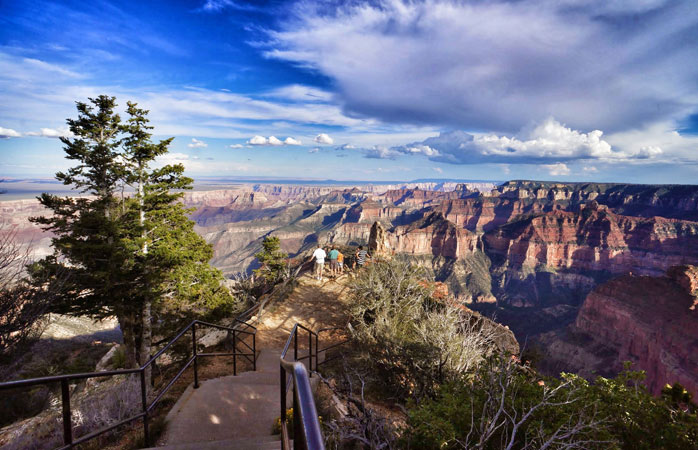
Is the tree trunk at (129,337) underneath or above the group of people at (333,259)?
underneath

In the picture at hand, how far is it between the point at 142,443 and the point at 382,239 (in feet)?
58.8

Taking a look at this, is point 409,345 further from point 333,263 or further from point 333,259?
point 333,263

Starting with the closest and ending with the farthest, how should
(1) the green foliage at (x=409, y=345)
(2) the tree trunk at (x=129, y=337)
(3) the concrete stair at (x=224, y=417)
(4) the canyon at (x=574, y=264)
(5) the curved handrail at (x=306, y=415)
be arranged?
1. (5) the curved handrail at (x=306, y=415)
2. (3) the concrete stair at (x=224, y=417)
3. (1) the green foliage at (x=409, y=345)
4. (2) the tree trunk at (x=129, y=337)
5. (4) the canyon at (x=574, y=264)

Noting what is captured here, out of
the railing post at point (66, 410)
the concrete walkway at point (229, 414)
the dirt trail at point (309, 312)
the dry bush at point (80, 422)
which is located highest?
the railing post at point (66, 410)

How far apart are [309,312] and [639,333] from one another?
188ft

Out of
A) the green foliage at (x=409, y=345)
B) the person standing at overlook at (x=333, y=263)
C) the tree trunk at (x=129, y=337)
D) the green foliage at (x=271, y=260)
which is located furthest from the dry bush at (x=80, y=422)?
the green foliage at (x=271, y=260)

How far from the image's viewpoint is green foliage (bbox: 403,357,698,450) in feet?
13.5

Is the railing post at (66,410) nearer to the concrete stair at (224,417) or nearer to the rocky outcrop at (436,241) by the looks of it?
the concrete stair at (224,417)

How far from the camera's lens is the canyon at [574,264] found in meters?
41.8

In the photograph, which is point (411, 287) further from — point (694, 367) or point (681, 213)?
point (681, 213)

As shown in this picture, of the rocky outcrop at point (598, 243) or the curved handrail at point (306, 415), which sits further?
the rocky outcrop at point (598, 243)

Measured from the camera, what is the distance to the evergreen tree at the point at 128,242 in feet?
44.4

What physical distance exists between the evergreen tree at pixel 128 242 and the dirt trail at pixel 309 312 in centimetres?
400

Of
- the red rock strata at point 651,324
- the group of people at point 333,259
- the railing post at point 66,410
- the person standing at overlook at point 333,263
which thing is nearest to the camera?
the railing post at point 66,410
